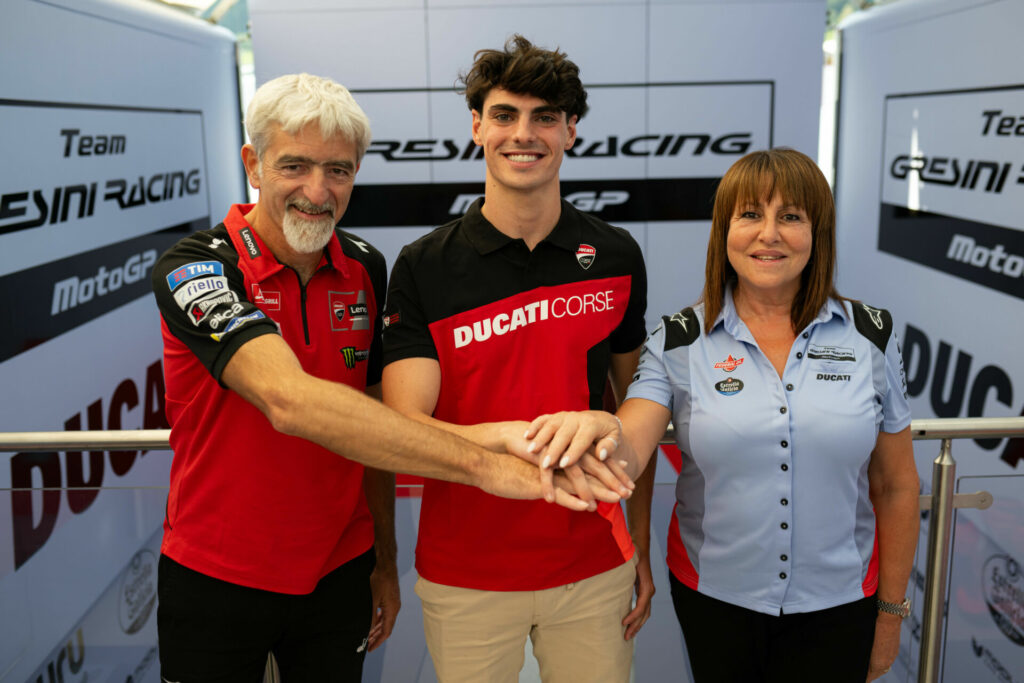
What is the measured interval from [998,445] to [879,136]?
8.50 feet

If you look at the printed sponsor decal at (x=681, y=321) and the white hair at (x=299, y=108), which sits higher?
the white hair at (x=299, y=108)

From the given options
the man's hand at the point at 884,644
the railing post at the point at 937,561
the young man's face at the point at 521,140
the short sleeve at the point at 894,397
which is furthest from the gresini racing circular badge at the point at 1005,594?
the young man's face at the point at 521,140

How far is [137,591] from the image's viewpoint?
2.16m

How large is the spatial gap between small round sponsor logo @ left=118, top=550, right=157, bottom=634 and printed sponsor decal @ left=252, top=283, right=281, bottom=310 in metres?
0.98

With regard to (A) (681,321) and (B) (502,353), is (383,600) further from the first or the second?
(A) (681,321)

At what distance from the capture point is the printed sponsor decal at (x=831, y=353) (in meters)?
1.52

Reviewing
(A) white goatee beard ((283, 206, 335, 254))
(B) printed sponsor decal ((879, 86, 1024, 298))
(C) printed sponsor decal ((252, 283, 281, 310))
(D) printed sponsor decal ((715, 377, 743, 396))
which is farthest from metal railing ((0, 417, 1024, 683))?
(B) printed sponsor decal ((879, 86, 1024, 298))

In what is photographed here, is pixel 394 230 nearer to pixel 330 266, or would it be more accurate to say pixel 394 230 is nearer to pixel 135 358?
pixel 135 358

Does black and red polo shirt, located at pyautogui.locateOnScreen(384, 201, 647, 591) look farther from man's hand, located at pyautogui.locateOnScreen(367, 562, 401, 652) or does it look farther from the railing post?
the railing post

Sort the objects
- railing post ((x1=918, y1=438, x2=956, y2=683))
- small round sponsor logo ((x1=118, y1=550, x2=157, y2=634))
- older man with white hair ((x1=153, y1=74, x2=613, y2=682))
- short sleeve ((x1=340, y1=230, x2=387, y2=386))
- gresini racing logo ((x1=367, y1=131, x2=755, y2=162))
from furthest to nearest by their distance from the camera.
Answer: gresini racing logo ((x1=367, y1=131, x2=755, y2=162)) → small round sponsor logo ((x1=118, y1=550, x2=157, y2=634)) → railing post ((x1=918, y1=438, x2=956, y2=683)) → short sleeve ((x1=340, y1=230, x2=387, y2=386)) → older man with white hair ((x1=153, y1=74, x2=613, y2=682))

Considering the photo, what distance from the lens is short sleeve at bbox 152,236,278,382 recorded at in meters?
1.36

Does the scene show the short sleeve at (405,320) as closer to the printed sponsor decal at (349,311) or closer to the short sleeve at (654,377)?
the printed sponsor decal at (349,311)

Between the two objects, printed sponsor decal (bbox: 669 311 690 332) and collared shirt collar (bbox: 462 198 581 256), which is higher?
collared shirt collar (bbox: 462 198 581 256)

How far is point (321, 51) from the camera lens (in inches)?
228
